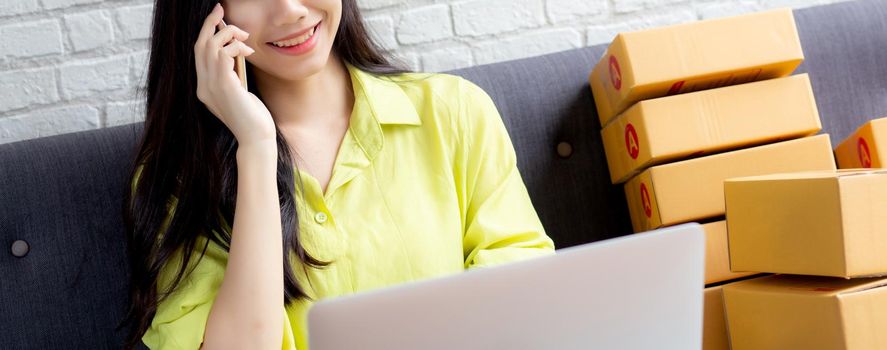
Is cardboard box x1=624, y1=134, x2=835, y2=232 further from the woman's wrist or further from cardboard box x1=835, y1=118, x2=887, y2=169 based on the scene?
the woman's wrist

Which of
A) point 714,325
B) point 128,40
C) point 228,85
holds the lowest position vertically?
point 714,325

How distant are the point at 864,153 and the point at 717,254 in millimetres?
272

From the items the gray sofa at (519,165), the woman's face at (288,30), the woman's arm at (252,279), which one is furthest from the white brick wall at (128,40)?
the woman's arm at (252,279)

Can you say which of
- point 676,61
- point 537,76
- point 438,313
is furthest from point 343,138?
point 438,313

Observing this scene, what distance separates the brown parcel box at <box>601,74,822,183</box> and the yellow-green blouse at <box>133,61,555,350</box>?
201mm

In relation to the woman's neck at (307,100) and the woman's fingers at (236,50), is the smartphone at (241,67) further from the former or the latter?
the woman's neck at (307,100)

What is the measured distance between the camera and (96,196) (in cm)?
154

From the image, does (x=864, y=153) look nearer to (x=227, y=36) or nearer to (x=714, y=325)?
(x=714, y=325)

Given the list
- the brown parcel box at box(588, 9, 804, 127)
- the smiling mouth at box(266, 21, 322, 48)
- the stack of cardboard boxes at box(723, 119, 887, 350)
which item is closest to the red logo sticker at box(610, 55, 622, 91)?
the brown parcel box at box(588, 9, 804, 127)

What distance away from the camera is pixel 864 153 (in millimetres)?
1508

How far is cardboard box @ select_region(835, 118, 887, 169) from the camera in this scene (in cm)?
146

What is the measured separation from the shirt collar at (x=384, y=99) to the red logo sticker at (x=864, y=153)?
26.7 inches

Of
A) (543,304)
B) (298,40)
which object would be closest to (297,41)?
(298,40)

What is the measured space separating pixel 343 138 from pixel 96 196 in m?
0.41
